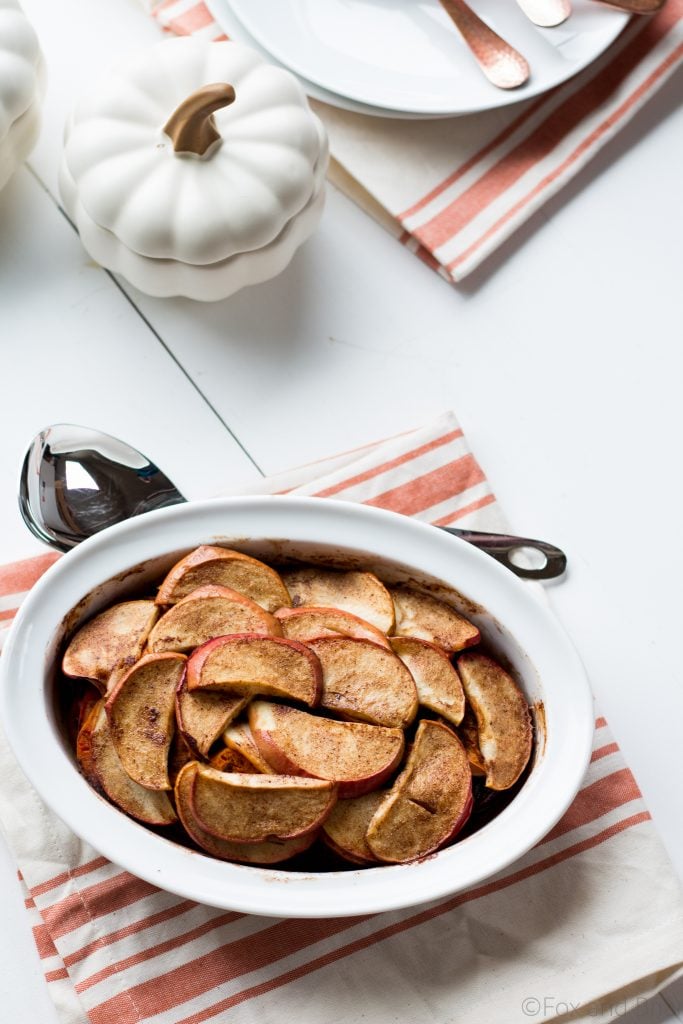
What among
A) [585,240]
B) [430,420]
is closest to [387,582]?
[430,420]

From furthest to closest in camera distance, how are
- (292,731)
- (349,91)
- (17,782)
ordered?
(349,91) < (17,782) < (292,731)

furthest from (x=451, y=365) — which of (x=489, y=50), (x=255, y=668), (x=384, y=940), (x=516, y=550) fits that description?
(x=384, y=940)

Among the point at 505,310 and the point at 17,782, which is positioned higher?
the point at 505,310

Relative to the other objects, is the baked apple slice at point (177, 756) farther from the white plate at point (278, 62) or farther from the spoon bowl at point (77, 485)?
the white plate at point (278, 62)

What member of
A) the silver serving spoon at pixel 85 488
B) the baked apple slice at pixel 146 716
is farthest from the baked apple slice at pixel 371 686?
the silver serving spoon at pixel 85 488

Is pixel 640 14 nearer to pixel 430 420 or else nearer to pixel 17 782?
pixel 430 420
